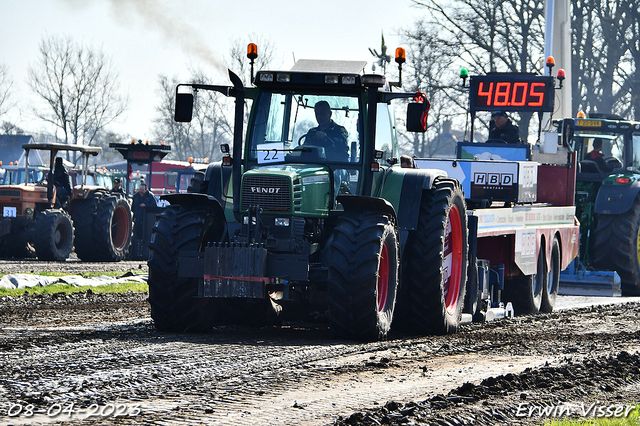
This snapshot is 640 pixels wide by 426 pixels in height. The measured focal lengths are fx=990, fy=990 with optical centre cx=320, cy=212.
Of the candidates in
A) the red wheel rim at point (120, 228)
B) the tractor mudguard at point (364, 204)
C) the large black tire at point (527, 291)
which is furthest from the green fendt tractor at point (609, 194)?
the red wheel rim at point (120, 228)

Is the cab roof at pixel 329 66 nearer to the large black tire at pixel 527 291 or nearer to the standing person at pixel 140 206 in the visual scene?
the large black tire at pixel 527 291

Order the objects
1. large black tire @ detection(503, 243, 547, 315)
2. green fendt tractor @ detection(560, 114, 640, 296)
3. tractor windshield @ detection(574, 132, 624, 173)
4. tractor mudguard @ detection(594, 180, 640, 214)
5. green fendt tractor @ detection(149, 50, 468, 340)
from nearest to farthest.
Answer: green fendt tractor @ detection(149, 50, 468, 340), large black tire @ detection(503, 243, 547, 315), tractor mudguard @ detection(594, 180, 640, 214), green fendt tractor @ detection(560, 114, 640, 296), tractor windshield @ detection(574, 132, 624, 173)

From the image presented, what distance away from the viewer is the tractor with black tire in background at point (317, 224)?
8.57 meters

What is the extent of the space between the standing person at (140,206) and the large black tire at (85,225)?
858 millimetres

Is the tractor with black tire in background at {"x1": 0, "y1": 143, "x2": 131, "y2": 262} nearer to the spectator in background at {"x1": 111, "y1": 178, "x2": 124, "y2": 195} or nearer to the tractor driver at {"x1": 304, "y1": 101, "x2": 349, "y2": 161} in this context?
the spectator in background at {"x1": 111, "y1": 178, "x2": 124, "y2": 195}

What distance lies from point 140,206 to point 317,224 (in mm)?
13072

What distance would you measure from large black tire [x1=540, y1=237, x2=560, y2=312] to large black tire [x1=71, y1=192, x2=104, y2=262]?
10847 millimetres

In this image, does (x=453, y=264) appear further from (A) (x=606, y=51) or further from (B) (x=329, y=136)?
(A) (x=606, y=51)

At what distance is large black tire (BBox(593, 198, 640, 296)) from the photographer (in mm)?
15953

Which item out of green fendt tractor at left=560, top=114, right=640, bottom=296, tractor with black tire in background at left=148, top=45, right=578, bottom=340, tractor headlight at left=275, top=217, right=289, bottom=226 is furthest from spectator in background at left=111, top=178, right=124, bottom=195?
tractor headlight at left=275, top=217, right=289, bottom=226

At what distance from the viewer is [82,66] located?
137ft

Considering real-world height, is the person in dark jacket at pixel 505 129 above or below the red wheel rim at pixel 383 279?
above

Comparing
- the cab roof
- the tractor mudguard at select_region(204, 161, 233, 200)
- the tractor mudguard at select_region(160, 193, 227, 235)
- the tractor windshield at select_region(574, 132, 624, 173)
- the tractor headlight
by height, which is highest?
the cab roof

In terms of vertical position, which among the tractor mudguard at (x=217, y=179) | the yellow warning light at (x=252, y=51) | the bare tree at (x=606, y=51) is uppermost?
the bare tree at (x=606, y=51)
